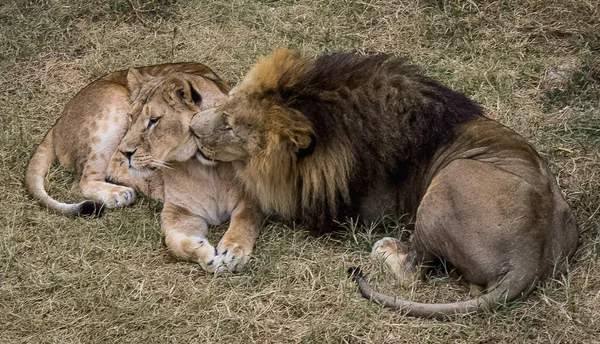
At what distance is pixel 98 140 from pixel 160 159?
0.73 m

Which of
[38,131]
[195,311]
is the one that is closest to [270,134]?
[195,311]

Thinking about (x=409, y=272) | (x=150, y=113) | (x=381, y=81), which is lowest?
(x=409, y=272)

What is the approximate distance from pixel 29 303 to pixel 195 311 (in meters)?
0.79

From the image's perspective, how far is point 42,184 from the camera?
4.88 meters

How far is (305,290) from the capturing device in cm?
395

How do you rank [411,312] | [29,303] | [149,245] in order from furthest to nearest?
[149,245], [29,303], [411,312]

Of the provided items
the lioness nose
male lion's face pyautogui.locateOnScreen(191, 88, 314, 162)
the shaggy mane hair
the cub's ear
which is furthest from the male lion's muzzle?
the cub's ear

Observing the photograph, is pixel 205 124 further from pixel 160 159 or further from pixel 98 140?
pixel 98 140

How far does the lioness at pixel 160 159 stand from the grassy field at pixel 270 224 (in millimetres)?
99

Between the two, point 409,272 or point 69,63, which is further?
point 69,63

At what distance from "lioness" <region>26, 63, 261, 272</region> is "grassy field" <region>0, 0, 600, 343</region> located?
0.10 m

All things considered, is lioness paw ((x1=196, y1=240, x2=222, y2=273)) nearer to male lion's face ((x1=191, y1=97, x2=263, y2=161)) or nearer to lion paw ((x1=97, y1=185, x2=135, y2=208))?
male lion's face ((x1=191, y1=97, x2=263, y2=161))

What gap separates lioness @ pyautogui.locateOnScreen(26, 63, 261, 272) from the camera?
14.3 feet

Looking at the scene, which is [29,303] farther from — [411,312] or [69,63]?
[69,63]
